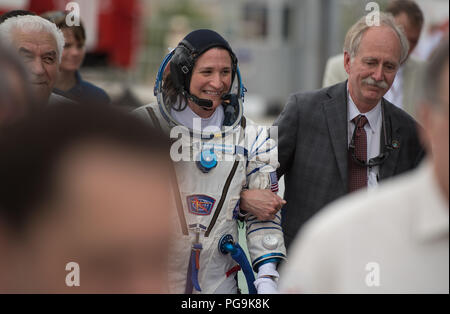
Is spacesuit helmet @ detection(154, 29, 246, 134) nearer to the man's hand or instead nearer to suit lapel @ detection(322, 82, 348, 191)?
the man's hand

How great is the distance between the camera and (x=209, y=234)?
2391 millimetres

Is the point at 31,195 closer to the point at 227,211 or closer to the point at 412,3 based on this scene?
the point at 227,211

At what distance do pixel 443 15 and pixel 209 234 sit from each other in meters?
8.96

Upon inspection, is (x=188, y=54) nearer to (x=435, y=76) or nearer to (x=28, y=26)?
(x=28, y=26)

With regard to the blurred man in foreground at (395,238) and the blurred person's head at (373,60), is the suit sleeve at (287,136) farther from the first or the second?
the blurred man in foreground at (395,238)

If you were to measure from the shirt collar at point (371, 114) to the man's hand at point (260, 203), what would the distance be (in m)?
0.68

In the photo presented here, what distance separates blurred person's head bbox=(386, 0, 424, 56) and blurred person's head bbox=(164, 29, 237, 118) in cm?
184

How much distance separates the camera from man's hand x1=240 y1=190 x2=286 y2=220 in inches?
96.3

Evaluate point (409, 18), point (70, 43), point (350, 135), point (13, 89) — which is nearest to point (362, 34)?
point (350, 135)

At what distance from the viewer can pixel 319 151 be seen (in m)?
2.89

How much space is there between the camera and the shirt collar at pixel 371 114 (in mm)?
2928

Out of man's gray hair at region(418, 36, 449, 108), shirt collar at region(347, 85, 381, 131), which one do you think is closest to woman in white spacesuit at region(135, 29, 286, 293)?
shirt collar at region(347, 85, 381, 131)

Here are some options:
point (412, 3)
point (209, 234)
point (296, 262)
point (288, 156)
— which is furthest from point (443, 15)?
point (296, 262)

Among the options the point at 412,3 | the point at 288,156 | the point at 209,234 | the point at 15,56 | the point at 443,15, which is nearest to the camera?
the point at 15,56
